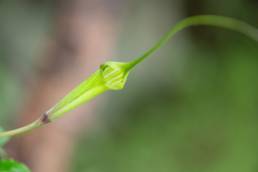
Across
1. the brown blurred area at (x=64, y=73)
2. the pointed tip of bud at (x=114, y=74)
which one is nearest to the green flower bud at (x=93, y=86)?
the pointed tip of bud at (x=114, y=74)

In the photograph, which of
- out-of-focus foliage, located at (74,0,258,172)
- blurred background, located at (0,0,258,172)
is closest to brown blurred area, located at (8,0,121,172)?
blurred background, located at (0,0,258,172)

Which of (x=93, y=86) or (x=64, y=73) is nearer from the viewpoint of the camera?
(x=93, y=86)

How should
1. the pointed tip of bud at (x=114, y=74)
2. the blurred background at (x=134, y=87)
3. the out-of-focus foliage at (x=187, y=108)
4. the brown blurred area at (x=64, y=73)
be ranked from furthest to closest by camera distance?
the out-of-focus foliage at (x=187, y=108) < the blurred background at (x=134, y=87) < the brown blurred area at (x=64, y=73) < the pointed tip of bud at (x=114, y=74)

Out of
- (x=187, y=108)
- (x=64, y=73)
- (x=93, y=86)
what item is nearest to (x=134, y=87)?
(x=187, y=108)

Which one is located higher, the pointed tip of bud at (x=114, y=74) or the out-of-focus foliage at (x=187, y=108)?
the pointed tip of bud at (x=114, y=74)

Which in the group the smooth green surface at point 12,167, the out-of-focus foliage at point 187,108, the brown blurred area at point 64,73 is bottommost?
the out-of-focus foliage at point 187,108

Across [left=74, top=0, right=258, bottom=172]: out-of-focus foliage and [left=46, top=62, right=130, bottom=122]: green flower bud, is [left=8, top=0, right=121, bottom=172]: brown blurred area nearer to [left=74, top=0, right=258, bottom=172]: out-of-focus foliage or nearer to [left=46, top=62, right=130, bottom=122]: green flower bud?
[left=74, top=0, right=258, bottom=172]: out-of-focus foliage

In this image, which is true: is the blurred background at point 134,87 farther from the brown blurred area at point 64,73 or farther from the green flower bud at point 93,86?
the green flower bud at point 93,86

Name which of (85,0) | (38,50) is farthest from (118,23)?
(38,50)

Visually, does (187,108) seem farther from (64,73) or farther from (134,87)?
(64,73)
